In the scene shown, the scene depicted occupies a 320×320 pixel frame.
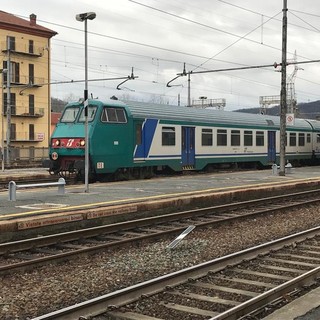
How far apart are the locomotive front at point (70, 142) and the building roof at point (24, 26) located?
44.4m

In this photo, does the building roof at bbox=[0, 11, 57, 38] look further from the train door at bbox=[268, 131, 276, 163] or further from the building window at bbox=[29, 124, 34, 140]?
the train door at bbox=[268, 131, 276, 163]

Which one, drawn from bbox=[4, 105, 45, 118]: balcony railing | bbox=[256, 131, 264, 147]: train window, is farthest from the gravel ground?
bbox=[4, 105, 45, 118]: balcony railing

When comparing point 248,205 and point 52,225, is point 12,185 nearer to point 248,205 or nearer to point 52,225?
point 52,225

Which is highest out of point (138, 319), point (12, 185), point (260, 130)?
point (260, 130)

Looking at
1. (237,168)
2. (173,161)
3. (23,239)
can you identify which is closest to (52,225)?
(23,239)

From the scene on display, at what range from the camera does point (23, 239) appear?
993 cm

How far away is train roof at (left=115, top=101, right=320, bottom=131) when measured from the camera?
20578mm

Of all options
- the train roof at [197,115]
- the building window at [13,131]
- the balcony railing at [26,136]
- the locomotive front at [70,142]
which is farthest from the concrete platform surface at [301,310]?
the building window at [13,131]

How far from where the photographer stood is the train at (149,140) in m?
18.8

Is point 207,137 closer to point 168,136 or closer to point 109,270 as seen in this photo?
point 168,136

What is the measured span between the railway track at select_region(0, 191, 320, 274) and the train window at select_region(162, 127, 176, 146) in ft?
22.2

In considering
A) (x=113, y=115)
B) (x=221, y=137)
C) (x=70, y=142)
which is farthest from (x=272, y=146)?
(x=70, y=142)

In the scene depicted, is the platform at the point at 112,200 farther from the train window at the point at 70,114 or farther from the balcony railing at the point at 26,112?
the balcony railing at the point at 26,112

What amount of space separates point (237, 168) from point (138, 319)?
881 inches
